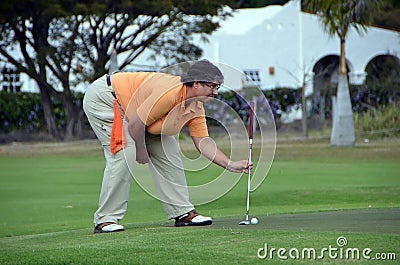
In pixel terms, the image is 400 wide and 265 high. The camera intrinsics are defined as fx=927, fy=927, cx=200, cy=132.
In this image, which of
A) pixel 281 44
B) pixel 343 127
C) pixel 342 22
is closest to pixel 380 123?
pixel 343 127

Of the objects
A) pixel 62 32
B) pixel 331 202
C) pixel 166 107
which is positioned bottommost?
pixel 331 202

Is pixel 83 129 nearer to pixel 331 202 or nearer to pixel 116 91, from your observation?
pixel 331 202

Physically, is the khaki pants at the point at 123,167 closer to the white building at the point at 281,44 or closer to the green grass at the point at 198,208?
the green grass at the point at 198,208

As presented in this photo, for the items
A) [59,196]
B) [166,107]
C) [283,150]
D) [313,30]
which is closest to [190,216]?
[166,107]

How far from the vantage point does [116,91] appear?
321 inches

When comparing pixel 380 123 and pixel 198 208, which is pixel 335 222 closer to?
pixel 198 208

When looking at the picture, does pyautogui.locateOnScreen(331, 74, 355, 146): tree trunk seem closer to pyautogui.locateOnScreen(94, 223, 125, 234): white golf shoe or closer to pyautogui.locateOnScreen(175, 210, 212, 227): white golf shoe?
pyautogui.locateOnScreen(175, 210, 212, 227): white golf shoe

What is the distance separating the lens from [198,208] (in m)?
12.7

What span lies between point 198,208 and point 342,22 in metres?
14.2

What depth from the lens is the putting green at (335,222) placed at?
748 centimetres

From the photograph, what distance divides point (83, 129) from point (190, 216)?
28.0 m

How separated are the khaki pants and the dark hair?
0.73 meters

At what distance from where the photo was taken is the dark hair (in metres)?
7.70

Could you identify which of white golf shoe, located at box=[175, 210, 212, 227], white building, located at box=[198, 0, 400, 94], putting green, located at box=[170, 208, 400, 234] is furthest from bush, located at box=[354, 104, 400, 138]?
white golf shoe, located at box=[175, 210, 212, 227]
